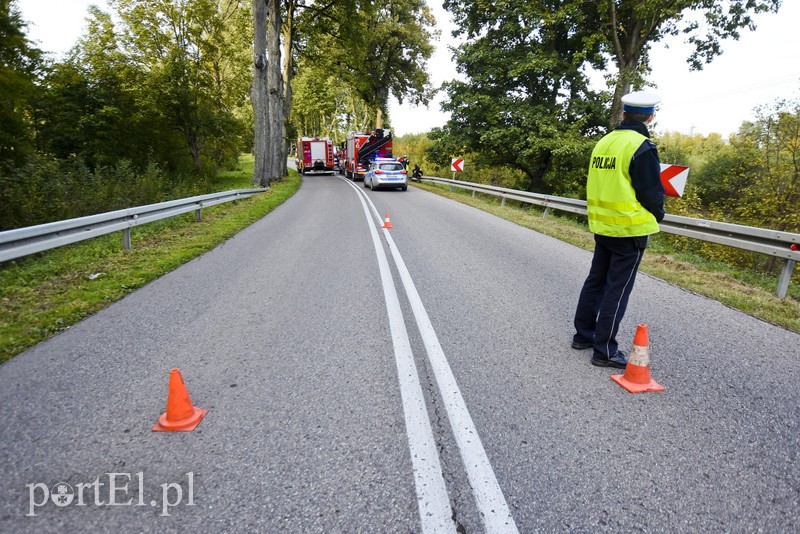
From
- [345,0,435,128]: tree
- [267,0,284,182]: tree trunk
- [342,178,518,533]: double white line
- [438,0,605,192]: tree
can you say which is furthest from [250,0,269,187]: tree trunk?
[342,178,518,533]: double white line

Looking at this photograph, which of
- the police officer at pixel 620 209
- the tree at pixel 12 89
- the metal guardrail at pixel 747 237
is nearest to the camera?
the police officer at pixel 620 209

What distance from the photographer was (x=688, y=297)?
5570 mm

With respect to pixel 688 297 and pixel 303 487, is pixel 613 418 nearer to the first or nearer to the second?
pixel 303 487

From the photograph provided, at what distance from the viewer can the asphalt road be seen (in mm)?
2047

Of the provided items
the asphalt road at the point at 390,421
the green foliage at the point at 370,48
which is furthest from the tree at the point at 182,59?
the asphalt road at the point at 390,421

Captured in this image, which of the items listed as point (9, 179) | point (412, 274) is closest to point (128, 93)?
point (9, 179)

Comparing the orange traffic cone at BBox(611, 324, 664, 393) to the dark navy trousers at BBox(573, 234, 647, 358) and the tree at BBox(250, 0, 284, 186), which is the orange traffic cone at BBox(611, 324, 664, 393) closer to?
the dark navy trousers at BBox(573, 234, 647, 358)

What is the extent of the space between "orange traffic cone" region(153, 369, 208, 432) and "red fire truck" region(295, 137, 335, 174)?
133ft

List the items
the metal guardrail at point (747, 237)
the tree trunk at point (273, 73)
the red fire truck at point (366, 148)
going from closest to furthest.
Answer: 1. the metal guardrail at point (747, 237)
2. the tree trunk at point (273, 73)
3. the red fire truck at point (366, 148)

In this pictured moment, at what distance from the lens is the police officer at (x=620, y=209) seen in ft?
10.8

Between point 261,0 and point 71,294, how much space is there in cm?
1654

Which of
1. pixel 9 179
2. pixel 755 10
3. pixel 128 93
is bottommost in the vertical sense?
pixel 9 179

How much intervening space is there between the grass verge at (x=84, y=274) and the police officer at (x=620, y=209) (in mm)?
5189

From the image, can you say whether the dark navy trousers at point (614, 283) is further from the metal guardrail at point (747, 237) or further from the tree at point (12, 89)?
the tree at point (12, 89)
